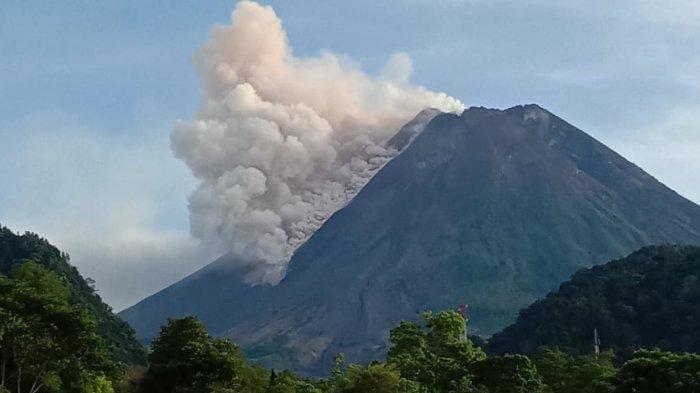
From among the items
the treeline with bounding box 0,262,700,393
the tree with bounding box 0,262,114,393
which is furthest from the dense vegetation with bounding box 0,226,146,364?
the tree with bounding box 0,262,114,393

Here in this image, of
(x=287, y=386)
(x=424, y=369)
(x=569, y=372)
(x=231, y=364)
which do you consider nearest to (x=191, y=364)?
(x=231, y=364)

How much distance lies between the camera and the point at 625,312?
97.9 meters

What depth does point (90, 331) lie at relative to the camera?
1465 inches

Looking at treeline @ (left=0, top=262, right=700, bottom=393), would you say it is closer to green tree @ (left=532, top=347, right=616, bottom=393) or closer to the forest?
the forest

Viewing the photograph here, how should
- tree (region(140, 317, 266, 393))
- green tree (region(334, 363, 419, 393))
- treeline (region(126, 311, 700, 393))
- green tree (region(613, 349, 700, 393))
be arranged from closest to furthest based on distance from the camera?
green tree (region(613, 349, 700, 393))
treeline (region(126, 311, 700, 393))
green tree (region(334, 363, 419, 393))
tree (region(140, 317, 266, 393))

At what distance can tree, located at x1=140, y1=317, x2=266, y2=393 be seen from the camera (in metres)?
40.1

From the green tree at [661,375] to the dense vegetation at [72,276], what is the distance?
6398 cm

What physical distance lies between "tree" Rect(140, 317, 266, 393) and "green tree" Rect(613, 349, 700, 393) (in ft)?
51.7

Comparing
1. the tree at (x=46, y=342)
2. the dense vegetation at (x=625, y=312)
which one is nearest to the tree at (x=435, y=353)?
the tree at (x=46, y=342)

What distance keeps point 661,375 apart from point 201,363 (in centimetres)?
1827

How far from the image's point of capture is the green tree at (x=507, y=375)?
4009 centimetres

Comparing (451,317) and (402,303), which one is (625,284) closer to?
(451,317)

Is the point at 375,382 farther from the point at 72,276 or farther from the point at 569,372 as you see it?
the point at 72,276

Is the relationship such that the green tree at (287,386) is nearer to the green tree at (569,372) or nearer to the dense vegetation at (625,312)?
the green tree at (569,372)
